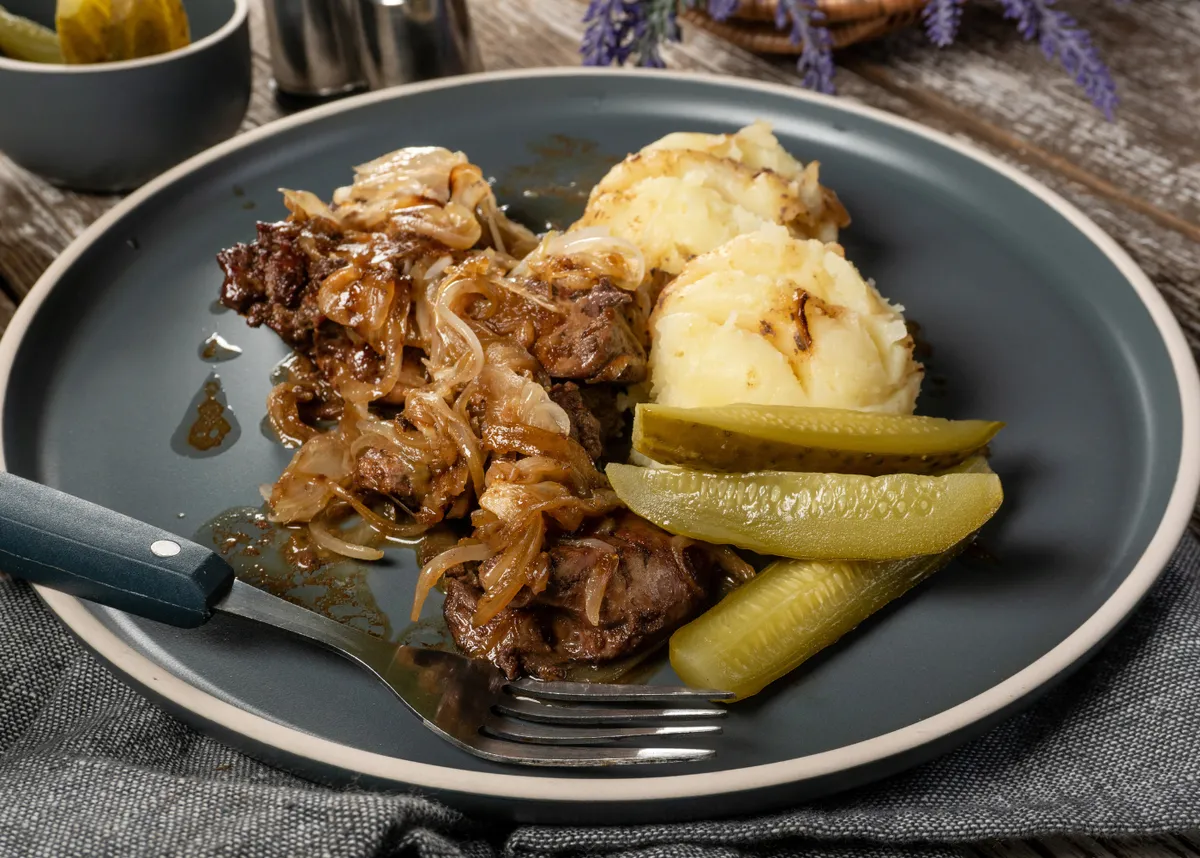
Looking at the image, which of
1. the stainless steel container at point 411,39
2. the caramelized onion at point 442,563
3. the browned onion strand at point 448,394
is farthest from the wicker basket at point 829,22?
the caramelized onion at point 442,563

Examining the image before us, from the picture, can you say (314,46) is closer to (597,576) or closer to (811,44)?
(811,44)

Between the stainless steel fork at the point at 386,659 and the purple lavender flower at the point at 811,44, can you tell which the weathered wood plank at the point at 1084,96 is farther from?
the stainless steel fork at the point at 386,659

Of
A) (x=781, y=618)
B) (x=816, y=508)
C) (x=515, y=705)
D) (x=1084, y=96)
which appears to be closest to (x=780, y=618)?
(x=781, y=618)

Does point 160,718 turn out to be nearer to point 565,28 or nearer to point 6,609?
point 6,609

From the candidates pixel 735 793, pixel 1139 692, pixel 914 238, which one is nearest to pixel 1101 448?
pixel 1139 692

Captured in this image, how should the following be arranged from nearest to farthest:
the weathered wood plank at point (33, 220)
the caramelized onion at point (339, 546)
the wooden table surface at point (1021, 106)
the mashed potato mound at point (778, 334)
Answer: the caramelized onion at point (339, 546) < the mashed potato mound at point (778, 334) < the weathered wood plank at point (33, 220) < the wooden table surface at point (1021, 106)
